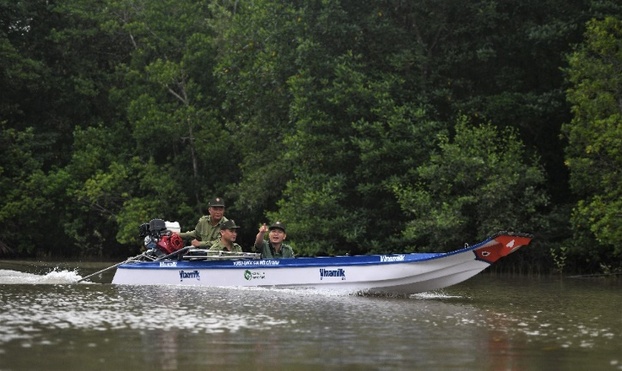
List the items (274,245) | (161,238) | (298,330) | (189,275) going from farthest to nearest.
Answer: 1. (161,238)
2. (189,275)
3. (274,245)
4. (298,330)

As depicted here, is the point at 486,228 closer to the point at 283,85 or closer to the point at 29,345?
the point at 283,85

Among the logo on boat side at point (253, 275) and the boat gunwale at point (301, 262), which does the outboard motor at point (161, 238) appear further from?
the logo on boat side at point (253, 275)

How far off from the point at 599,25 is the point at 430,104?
654 centimetres

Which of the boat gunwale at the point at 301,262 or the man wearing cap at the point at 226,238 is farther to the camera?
the man wearing cap at the point at 226,238

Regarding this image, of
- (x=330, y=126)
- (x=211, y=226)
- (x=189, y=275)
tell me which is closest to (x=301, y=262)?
(x=189, y=275)

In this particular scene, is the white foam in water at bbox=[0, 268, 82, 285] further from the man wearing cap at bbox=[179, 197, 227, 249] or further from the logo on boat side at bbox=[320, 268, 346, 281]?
the logo on boat side at bbox=[320, 268, 346, 281]

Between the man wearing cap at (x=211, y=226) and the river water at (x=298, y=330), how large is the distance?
188cm

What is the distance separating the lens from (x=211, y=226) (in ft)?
86.7

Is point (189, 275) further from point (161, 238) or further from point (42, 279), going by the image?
point (42, 279)

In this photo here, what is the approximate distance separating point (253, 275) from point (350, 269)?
2482mm

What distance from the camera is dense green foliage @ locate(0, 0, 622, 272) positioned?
3431cm

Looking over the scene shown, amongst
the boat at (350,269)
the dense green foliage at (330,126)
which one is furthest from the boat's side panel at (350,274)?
the dense green foliage at (330,126)

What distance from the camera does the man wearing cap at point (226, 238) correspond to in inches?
994

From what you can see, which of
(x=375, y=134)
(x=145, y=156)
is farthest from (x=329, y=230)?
(x=145, y=156)
